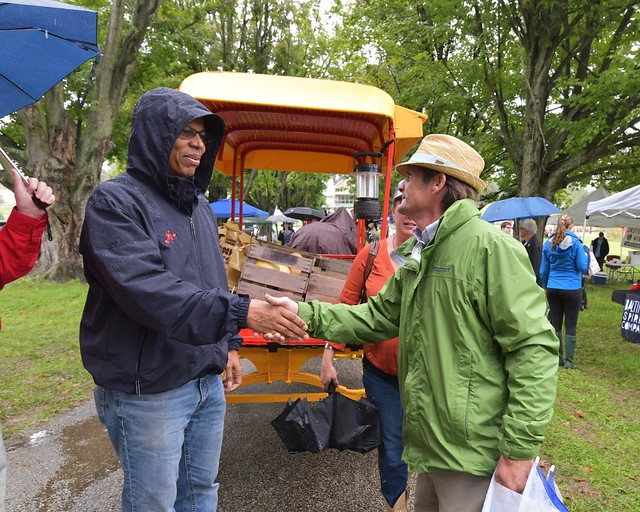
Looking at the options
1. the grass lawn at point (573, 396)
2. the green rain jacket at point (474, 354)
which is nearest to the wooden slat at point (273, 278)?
the grass lawn at point (573, 396)

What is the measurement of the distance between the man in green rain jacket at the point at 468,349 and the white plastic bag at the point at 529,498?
0.13 feet

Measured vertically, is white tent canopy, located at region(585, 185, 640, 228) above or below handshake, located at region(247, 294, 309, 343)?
above

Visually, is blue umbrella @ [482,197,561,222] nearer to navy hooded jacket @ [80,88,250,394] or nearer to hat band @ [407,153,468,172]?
hat band @ [407,153,468,172]

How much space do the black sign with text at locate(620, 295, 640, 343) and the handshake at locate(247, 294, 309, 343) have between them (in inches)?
199

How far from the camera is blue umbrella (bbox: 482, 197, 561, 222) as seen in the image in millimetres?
9109

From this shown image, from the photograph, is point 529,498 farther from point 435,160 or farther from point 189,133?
point 189,133

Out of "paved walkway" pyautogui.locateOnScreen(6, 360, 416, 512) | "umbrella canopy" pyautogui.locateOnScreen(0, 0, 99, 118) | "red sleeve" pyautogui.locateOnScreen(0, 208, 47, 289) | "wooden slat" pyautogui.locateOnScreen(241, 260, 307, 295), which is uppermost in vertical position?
"umbrella canopy" pyautogui.locateOnScreen(0, 0, 99, 118)

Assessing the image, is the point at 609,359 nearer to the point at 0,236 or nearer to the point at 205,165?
the point at 205,165

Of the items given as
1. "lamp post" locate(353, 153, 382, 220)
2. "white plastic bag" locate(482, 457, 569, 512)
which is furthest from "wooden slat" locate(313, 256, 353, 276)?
"white plastic bag" locate(482, 457, 569, 512)

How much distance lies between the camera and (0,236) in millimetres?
1987

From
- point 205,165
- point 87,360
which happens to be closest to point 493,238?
point 205,165

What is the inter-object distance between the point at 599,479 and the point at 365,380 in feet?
7.93

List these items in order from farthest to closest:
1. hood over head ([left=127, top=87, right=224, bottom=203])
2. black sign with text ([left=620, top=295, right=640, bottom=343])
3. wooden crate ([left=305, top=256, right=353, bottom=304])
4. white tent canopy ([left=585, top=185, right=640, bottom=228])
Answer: white tent canopy ([left=585, top=185, right=640, bottom=228]), black sign with text ([left=620, top=295, right=640, bottom=343]), wooden crate ([left=305, top=256, right=353, bottom=304]), hood over head ([left=127, top=87, right=224, bottom=203])

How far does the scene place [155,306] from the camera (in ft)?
5.24
